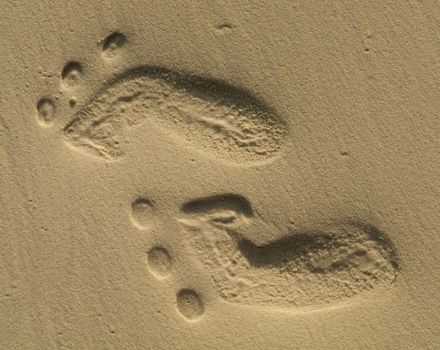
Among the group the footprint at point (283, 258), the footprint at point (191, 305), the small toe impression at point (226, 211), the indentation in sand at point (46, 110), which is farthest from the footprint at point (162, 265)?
the indentation in sand at point (46, 110)

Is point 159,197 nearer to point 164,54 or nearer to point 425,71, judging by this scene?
point 164,54

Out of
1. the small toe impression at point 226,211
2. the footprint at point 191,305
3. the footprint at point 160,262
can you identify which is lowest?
the footprint at point 191,305

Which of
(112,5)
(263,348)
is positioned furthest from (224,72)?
(263,348)

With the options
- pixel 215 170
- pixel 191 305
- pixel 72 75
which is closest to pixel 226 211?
pixel 215 170

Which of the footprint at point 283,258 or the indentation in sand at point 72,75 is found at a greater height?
the indentation in sand at point 72,75

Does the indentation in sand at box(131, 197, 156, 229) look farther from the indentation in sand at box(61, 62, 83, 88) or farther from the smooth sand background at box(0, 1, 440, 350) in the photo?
the indentation in sand at box(61, 62, 83, 88)

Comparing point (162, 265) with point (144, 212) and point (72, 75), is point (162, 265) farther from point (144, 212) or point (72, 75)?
point (72, 75)

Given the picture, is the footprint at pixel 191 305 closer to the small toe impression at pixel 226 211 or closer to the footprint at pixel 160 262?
the footprint at pixel 160 262

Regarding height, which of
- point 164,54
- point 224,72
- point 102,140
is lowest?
point 102,140
